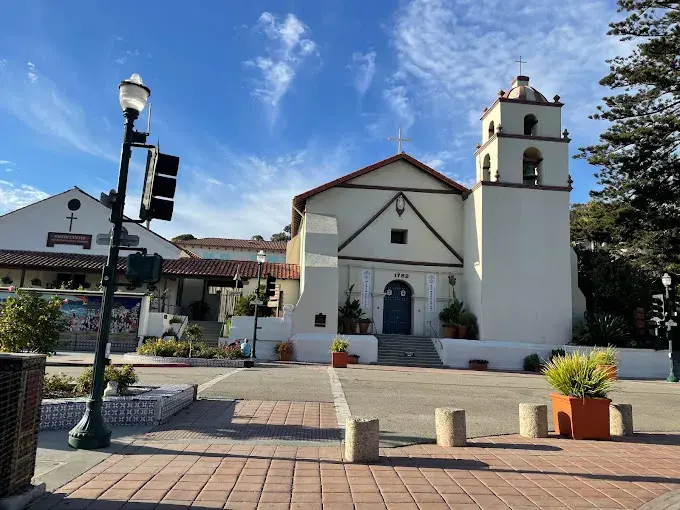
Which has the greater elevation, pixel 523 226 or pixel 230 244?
pixel 230 244

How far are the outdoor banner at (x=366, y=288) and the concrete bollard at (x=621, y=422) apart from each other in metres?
17.3

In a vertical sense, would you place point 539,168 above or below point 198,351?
above

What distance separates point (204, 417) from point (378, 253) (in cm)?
1844

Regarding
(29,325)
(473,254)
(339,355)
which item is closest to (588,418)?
(29,325)

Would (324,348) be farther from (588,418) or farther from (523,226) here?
(588,418)

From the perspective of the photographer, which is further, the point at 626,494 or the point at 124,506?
the point at 626,494

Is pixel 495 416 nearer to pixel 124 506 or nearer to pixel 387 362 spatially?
pixel 124 506

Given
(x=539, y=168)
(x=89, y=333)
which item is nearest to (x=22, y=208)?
(x=89, y=333)

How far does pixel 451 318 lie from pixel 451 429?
17.9m

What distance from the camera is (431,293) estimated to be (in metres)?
25.9

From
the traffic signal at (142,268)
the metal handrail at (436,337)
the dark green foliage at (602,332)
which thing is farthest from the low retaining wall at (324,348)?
the traffic signal at (142,268)

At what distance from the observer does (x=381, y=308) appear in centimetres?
2536

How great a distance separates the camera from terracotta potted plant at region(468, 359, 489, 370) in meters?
21.6

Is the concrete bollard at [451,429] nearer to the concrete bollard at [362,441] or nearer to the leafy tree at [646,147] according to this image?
the concrete bollard at [362,441]
